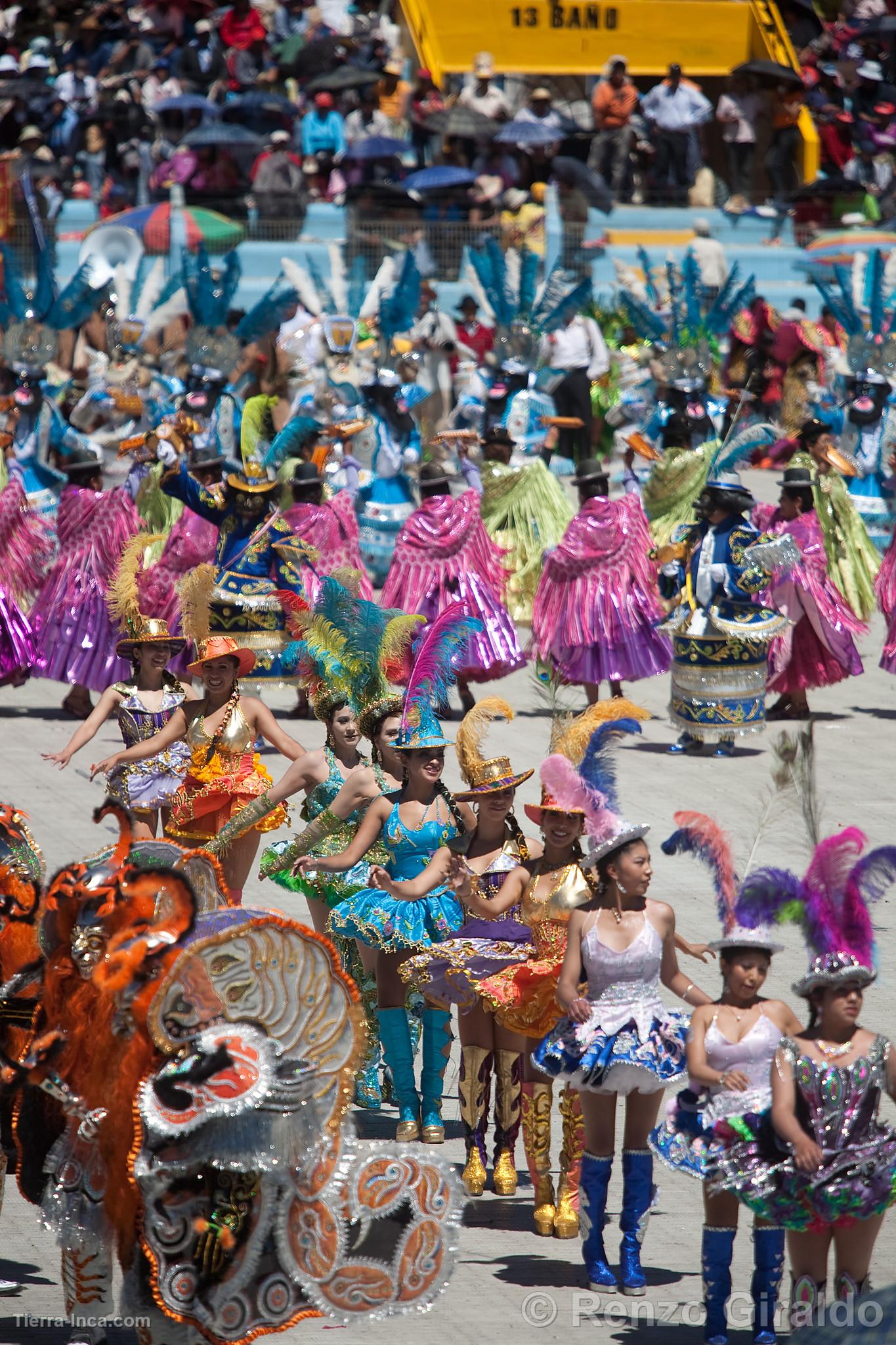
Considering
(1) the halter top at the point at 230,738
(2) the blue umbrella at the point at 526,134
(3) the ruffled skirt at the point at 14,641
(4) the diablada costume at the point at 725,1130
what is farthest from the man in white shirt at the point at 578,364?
(4) the diablada costume at the point at 725,1130

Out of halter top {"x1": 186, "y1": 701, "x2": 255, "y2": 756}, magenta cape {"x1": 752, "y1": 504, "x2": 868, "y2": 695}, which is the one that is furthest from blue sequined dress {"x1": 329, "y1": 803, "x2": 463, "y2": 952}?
magenta cape {"x1": 752, "y1": 504, "x2": 868, "y2": 695}

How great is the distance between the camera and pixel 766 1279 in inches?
207

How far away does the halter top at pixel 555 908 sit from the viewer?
606 cm

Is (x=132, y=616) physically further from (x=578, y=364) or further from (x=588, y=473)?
(x=578, y=364)

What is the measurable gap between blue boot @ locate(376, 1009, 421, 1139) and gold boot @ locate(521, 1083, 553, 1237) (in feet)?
2.00

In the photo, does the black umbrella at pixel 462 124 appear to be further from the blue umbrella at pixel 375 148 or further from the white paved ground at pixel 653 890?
the white paved ground at pixel 653 890

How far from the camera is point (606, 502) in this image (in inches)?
495

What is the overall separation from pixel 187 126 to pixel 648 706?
476 inches

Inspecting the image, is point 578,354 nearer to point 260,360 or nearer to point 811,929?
point 260,360

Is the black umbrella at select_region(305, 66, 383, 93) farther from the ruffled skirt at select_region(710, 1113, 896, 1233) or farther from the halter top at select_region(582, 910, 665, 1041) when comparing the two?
the ruffled skirt at select_region(710, 1113, 896, 1233)

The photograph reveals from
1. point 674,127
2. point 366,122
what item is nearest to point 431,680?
point 366,122

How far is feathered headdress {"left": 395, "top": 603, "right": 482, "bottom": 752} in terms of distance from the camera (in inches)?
261

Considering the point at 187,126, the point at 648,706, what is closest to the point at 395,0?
the point at 187,126

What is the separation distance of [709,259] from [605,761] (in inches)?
668
